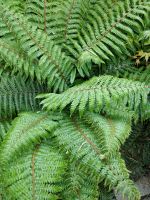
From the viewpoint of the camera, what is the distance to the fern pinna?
139 inches

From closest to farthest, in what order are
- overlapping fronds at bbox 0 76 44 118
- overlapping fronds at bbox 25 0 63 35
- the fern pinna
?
the fern pinna, overlapping fronds at bbox 0 76 44 118, overlapping fronds at bbox 25 0 63 35

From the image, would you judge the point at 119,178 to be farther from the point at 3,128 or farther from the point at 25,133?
the point at 3,128

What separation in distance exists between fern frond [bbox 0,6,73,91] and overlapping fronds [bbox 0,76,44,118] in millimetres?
269

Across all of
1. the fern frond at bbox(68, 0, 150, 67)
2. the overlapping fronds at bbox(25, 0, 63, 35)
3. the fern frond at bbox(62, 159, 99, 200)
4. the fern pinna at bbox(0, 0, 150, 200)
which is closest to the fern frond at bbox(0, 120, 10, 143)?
the fern pinna at bbox(0, 0, 150, 200)

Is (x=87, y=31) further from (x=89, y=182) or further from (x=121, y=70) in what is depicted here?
(x=89, y=182)

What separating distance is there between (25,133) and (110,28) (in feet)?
4.92

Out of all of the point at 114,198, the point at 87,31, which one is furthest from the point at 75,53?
the point at 114,198

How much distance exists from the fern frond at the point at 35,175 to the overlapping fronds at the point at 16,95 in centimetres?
64

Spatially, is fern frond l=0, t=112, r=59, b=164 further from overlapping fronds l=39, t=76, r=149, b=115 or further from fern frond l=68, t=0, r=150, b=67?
fern frond l=68, t=0, r=150, b=67

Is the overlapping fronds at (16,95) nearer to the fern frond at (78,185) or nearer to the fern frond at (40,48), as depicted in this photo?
the fern frond at (40,48)

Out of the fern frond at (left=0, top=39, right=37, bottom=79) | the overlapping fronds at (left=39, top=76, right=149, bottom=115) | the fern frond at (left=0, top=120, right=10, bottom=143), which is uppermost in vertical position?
the fern frond at (left=0, top=39, right=37, bottom=79)

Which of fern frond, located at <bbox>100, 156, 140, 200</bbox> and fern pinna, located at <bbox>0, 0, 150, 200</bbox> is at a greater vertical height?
fern pinna, located at <bbox>0, 0, 150, 200</bbox>

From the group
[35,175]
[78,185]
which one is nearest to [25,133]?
[35,175]

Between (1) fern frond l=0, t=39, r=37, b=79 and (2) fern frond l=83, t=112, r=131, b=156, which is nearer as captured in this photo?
(2) fern frond l=83, t=112, r=131, b=156
